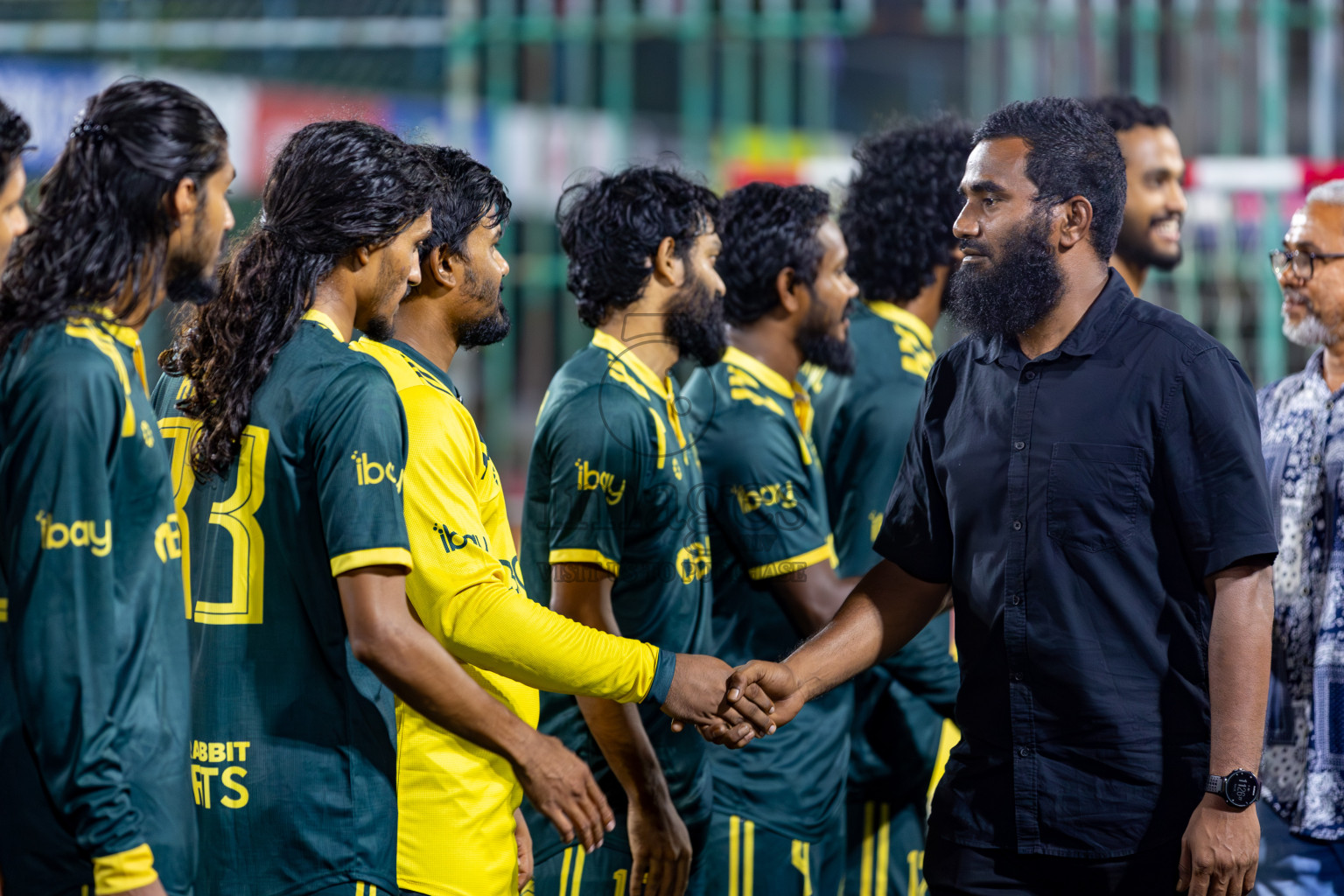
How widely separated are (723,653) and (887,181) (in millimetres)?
1967

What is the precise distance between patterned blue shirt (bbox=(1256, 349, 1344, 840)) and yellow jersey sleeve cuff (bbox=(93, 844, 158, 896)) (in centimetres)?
257

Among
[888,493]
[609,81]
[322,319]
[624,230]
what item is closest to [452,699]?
[322,319]

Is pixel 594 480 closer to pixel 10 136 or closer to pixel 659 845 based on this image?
pixel 659 845

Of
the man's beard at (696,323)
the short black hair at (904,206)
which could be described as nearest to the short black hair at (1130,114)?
the short black hair at (904,206)

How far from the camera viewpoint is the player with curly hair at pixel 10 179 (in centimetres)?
203

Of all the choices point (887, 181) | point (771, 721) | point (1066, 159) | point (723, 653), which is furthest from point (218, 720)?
point (887, 181)

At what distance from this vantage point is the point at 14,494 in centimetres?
195

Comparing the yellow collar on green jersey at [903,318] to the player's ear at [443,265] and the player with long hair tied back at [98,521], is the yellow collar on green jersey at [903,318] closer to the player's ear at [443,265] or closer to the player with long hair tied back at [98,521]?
the player's ear at [443,265]

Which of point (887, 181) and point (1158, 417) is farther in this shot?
point (887, 181)

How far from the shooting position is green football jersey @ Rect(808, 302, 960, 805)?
3.99m

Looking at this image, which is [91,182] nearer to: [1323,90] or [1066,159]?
[1066,159]

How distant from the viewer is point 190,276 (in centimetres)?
220

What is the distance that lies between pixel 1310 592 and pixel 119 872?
8.85ft

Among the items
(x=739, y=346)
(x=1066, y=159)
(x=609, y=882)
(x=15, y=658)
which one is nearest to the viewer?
(x=15, y=658)
